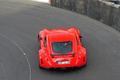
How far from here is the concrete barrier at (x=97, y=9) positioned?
15.9 meters

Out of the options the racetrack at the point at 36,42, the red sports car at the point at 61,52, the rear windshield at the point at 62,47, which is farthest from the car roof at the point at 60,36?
the racetrack at the point at 36,42

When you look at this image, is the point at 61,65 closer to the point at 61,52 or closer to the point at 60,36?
the point at 61,52

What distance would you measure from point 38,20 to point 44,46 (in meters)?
6.04

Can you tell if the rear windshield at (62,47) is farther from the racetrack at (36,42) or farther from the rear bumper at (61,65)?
the racetrack at (36,42)

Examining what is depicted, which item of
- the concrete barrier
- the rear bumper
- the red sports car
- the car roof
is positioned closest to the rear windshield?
the red sports car

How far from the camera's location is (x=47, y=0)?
71.1 ft

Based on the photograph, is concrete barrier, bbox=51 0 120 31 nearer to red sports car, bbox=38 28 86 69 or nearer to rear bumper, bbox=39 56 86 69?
red sports car, bbox=38 28 86 69

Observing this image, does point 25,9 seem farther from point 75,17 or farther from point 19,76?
point 19,76

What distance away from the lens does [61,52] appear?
37.3 feet

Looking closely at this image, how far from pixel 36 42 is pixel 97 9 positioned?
512 centimetres

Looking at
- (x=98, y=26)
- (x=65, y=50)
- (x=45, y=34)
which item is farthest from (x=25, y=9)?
(x=65, y=50)

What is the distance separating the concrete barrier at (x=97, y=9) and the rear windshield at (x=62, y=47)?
16.8ft

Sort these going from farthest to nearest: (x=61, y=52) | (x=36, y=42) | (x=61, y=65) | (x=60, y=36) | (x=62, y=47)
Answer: (x=36, y=42)
(x=60, y=36)
(x=62, y=47)
(x=61, y=52)
(x=61, y=65)

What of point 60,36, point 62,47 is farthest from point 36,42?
point 62,47
